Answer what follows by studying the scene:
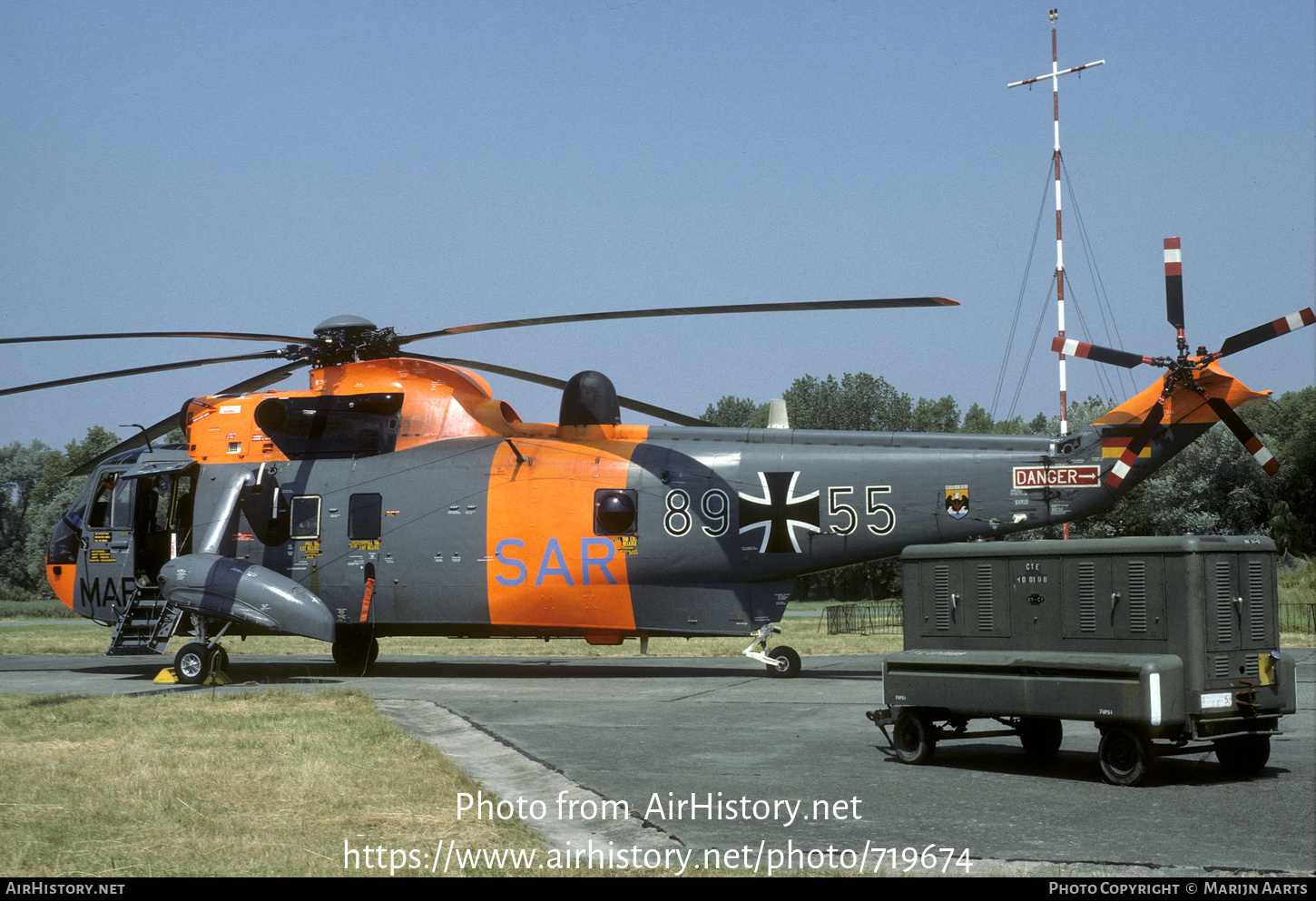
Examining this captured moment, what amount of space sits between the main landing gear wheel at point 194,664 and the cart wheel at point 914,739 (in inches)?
486

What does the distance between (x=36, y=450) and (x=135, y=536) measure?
3637 inches

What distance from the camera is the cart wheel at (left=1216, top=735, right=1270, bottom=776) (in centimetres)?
1015

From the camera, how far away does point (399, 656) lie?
92.1 ft

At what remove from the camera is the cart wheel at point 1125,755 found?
953 centimetres

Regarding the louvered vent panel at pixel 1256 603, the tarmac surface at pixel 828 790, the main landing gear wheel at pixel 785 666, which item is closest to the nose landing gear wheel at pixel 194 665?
the tarmac surface at pixel 828 790

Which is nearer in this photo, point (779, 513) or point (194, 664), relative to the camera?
point (194, 664)

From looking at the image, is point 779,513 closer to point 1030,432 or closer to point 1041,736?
point 1041,736

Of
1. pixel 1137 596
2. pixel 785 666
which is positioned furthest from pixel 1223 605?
pixel 785 666

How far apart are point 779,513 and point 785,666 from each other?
2859 mm

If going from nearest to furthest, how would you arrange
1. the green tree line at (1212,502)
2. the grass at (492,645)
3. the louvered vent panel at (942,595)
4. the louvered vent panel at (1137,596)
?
the louvered vent panel at (1137,596), the louvered vent panel at (942,595), the grass at (492,645), the green tree line at (1212,502)

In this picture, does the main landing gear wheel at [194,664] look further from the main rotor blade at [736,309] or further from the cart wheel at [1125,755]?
the cart wheel at [1125,755]

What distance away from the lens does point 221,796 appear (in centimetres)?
878

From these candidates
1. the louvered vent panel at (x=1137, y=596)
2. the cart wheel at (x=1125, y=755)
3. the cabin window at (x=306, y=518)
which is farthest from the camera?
the cabin window at (x=306, y=518)

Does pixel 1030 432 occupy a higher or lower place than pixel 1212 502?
higher
